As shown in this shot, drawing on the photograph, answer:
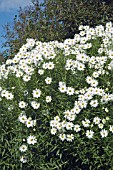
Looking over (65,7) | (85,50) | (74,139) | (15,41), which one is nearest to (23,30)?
(15,41)

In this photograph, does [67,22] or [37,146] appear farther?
[67,22]

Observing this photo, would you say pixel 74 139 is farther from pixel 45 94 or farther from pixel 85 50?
pixel 85 50

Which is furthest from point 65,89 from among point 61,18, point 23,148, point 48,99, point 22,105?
point 61,18

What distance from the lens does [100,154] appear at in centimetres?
420

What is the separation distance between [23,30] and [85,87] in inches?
234

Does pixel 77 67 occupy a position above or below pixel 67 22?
below

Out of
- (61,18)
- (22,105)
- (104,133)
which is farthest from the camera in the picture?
(61,18)

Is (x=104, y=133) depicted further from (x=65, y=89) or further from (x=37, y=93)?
(x=37, y=93)

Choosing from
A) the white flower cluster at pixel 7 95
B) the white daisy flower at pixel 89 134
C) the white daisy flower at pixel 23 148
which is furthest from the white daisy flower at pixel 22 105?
the white daisy flower at pixel 89 134

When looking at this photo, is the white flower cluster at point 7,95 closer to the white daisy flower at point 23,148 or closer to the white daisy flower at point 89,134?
the white daisy flower at point 23,148

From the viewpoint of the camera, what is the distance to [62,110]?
4.17 m

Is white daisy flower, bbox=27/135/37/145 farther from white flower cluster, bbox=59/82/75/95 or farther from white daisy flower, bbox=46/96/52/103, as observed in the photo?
white flower cluster, bbox=59/82/75/95

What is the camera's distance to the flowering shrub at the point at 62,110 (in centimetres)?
407

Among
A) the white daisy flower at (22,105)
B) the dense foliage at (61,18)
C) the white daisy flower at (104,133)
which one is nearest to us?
the white daisy flower at (104,133)
